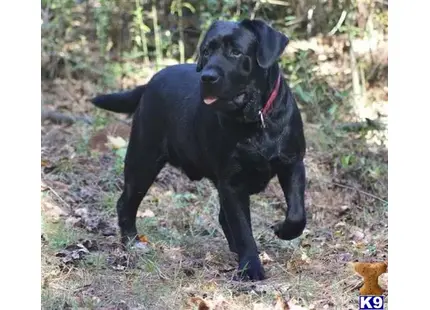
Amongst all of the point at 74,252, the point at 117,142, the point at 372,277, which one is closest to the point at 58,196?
the point at 74,252

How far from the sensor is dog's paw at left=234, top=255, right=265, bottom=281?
366 cm

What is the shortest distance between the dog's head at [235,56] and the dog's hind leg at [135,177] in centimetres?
77

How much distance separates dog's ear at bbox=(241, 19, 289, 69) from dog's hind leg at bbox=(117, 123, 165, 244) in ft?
2.90

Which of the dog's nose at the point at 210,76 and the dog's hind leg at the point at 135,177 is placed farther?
the dog's hind leg at the point at 135,177

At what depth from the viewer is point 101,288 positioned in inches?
138

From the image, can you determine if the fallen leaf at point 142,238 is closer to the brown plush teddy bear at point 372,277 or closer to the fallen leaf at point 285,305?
the fallen leaf at point 285,305

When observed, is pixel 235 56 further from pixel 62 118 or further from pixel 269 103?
pixel 62 118

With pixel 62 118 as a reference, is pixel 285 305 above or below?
below

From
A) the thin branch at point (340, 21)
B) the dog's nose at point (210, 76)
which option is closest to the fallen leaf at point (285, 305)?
the dog's nose at point (210, 76)

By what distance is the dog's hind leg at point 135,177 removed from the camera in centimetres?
426

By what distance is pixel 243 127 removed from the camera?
367 centimetres

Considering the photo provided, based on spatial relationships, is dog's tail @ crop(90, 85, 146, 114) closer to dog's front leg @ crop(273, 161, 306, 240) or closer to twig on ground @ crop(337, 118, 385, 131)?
dog's front leg @ crop(273, 161, 306, 240)
